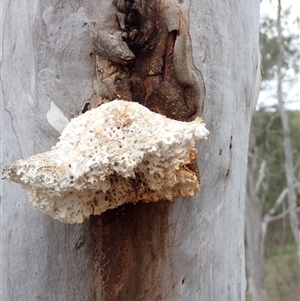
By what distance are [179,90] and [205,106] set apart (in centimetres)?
7

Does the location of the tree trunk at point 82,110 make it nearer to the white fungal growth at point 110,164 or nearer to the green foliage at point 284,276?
the white fungal growth at point 110,164

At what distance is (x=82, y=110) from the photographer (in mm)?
847

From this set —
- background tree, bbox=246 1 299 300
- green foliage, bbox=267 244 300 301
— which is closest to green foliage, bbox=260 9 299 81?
background tree, bbox=246 1 299 300

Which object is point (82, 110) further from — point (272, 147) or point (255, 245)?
point (272, 147)

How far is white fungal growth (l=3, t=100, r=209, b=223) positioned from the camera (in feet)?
2.17

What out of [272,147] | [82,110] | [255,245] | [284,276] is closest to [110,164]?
[82,110]

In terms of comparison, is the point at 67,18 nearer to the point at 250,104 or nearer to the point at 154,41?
the point at 154,41

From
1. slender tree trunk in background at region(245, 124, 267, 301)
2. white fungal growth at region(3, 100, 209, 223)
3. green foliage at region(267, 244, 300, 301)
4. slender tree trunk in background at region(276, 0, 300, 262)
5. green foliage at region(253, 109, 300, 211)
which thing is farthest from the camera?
green foliage at region(267, 244, 300, 301)

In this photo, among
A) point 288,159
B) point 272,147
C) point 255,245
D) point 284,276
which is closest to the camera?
point 288,159

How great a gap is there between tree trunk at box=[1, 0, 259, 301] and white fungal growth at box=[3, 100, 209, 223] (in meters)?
0.09

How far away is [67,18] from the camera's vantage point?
0.85m

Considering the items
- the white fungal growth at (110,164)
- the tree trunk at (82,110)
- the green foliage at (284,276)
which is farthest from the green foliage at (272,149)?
the white fungal growth at (110,164)

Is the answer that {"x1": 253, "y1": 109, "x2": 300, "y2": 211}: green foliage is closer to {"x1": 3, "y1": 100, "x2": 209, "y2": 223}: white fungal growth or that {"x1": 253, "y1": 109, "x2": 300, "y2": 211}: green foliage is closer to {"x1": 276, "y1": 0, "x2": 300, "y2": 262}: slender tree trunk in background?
{"x1": 276, "y1": 0, "x2": 300, "y2": 262}: slender tree trunk in background

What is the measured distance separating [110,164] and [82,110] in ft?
0.74
